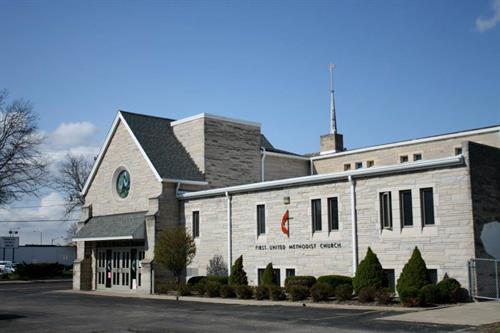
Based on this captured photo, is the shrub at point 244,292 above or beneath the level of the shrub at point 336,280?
beneath

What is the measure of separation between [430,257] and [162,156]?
19040mm

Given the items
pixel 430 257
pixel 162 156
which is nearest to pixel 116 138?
pixel 162 156

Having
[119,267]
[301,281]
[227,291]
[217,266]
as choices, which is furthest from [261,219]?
[119,267]

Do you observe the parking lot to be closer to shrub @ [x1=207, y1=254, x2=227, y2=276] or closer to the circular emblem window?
shrub @ [x1=207, y1=254, x2=227, y2=276]

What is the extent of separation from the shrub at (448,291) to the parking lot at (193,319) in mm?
3247

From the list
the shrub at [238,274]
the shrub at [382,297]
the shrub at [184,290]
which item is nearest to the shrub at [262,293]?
the shrub at [238,274]

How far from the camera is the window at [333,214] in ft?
94.1

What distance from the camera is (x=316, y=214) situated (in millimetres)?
29656

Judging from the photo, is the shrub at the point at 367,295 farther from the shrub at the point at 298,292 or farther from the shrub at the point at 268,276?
the shrub at the point at 268,276

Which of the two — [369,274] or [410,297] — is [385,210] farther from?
[410,297]

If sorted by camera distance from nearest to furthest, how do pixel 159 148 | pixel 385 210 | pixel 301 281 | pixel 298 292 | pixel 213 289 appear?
pixel 298 292, pixel 385 210, pixel 301 281, pixel 213 289, pixel 159 148

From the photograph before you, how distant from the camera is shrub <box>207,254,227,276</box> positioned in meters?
33.9

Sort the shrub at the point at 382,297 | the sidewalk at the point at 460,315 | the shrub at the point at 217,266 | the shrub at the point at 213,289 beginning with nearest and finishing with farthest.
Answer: the sidewalk at the point at 460,315 → the shrub at the point at 382,297 → the shrub at the point at 213,289 → the shrub at the point at 217,266

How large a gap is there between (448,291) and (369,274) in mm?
3398
